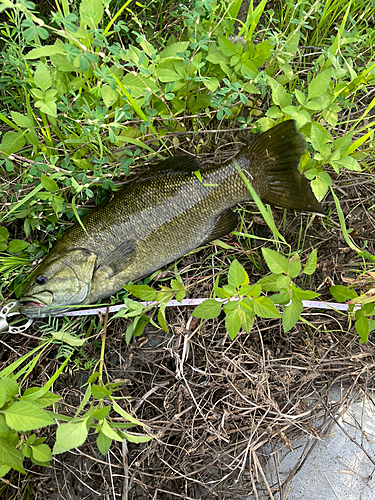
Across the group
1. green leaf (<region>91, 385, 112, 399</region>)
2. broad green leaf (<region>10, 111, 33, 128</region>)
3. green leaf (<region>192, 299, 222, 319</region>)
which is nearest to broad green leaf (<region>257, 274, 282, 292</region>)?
green leaf (<region>192, 299, 222, 319</region>)

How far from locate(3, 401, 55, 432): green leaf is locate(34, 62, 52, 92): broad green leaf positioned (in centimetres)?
172

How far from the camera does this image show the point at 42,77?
6.64 feet

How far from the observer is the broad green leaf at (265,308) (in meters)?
2.01

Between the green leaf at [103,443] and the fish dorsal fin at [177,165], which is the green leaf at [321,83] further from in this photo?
the green leaf at [103,443]

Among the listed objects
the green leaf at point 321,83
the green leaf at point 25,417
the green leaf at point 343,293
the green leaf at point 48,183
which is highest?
the green leaf at point 48,183

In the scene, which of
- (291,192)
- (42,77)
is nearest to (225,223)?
(291,192)

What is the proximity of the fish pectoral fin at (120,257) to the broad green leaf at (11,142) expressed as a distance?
2.96 feet

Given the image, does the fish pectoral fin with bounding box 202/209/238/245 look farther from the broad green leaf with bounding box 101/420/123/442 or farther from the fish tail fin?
the broad green leaf with bounding box 101/420/123/442

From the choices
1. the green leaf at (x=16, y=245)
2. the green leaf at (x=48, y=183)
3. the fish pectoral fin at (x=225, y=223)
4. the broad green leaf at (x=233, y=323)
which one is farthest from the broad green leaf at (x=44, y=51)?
the broad green leaf at (x=233, y=323)

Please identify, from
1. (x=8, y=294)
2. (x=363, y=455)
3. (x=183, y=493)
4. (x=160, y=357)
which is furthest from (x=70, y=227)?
(x=363, y=455)

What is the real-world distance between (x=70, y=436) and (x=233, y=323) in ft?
3.24

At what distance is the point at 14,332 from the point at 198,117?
6.73 ft

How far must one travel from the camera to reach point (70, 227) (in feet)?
8.45

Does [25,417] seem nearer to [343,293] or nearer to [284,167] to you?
[343,293]
